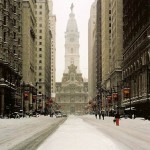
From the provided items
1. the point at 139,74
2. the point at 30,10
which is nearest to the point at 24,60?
the point at 30,10

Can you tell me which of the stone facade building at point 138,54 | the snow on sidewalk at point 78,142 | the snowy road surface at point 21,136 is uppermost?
the stone facade building at point 138,54

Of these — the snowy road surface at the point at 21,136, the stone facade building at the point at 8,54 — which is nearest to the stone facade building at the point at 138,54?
the stone facade building at the point at 8,54

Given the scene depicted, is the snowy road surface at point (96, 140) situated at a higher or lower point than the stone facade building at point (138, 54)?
lower

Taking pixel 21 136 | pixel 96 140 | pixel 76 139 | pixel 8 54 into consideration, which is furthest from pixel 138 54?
pixel 96 140

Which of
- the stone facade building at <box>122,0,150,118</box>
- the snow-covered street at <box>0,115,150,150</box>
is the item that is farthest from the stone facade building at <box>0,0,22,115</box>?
the snow-covered street at <box>0,115,150,150</box>

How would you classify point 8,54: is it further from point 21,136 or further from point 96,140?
point 96,140

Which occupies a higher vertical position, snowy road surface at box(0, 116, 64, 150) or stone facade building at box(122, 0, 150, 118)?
stone facade building at box(122, 0, 150, 118)

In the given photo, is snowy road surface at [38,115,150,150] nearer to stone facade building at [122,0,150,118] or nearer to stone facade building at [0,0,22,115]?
stone facade building at [122,0,150,118]

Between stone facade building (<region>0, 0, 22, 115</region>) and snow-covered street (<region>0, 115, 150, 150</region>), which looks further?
stone facade building (<region>0, 0, 22, 115</region>)

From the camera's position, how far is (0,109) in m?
92.6

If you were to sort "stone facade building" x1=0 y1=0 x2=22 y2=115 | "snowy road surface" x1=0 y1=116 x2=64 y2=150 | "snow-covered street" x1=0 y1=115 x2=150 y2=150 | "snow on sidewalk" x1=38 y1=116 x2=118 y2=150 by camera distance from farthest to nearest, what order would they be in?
"stone facade building" x1=0 y1=0 x2=22 y2=115 < "snowy road surface" x1=0 y1=116 x2=64 y2=150 < "snow-covered street" x1=0 y1=115 x2=150 y2=150 < "snow on sidewalk" x1=38 y1=116 x2=118 y2=150

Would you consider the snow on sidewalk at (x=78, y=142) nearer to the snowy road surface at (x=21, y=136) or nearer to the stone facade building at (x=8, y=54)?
the snowy road surface at (x=21, y=136)

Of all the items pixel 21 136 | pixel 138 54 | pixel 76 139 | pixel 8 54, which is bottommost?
pixel 21 136

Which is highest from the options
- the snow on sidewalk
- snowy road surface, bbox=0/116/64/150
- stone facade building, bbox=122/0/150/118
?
stone facade building, bbox=122/0/150/118
